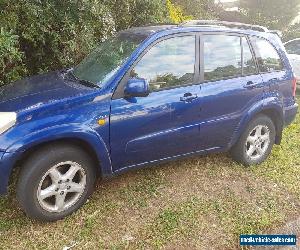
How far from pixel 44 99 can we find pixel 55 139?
44 cm

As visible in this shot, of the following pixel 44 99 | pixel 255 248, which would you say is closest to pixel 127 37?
pixel 44 99

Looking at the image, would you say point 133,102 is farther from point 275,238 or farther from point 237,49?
point 275,238

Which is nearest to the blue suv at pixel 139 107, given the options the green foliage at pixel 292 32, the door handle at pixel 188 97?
the door handle at pixel 188 97

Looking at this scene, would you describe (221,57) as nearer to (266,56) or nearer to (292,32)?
(266,56)

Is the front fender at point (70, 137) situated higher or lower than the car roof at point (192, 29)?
lower

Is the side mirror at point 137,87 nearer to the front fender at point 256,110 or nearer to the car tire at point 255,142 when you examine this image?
the front fender at point 256,110

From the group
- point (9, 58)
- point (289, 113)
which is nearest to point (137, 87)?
point (289, 113)

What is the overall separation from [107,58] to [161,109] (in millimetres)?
917

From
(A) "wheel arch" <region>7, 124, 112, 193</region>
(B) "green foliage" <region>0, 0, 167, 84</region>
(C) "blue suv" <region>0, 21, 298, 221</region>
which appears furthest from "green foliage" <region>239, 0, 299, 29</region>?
(A) "wheel arch" <region>7, 124, 112, 193</region>

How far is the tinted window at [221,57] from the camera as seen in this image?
15.2 ft

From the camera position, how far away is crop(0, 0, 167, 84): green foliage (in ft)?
19.8

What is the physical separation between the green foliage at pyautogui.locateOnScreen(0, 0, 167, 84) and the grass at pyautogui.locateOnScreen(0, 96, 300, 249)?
2554mm

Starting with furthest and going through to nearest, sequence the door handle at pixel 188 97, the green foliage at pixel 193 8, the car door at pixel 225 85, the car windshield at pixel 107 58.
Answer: the green foliage at pixel 193 8 → the car door at pixel 225 85 → the door handle at pixel 188 97 → the car windshield at pixel 107 58

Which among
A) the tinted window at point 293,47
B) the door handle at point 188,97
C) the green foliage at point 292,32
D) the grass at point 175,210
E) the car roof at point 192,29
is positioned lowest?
the green foliage at point 292,32
